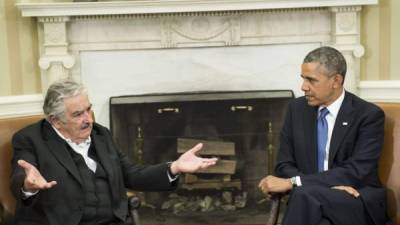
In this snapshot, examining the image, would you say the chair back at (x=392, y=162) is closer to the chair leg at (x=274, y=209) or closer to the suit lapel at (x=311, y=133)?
the suit lapel at (x=311, y=133)

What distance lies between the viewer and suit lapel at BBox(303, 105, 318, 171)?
3023 millimetres

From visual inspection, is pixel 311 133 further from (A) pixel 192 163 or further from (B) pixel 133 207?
(B) pixel 133 207

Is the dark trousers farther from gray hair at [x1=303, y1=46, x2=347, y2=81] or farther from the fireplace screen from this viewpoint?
the fireplace screen

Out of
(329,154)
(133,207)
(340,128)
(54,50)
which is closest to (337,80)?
(340,128)

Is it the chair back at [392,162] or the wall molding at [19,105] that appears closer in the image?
the chair back at [392,162]

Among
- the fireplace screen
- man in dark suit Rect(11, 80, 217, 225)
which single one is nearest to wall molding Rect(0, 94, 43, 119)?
the fireplace screen

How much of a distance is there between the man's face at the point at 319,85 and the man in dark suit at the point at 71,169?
2.02 ft

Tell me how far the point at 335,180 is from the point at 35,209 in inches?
50.1

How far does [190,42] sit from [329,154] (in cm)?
174

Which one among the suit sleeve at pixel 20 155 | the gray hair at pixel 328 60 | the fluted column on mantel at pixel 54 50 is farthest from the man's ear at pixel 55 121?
the fluted column on mantel at pixel 54 50

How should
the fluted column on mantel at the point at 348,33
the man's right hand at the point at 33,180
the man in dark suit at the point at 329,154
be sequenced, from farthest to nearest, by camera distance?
1. the fluted column on mantel at the point at 348,33
2. the man in dark suit at the point at 329,154
3. the man's right hand at the point at 33,180

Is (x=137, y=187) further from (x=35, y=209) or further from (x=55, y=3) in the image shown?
(x=55, y=3)

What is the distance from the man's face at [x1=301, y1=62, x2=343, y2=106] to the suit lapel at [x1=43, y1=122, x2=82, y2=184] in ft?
3.55

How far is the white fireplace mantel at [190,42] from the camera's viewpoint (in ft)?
14.1
